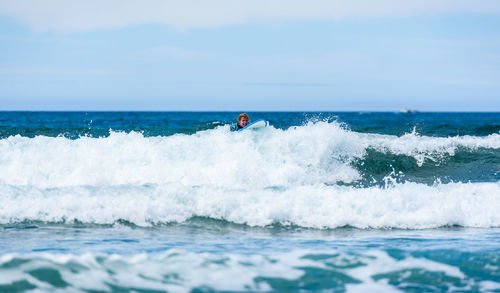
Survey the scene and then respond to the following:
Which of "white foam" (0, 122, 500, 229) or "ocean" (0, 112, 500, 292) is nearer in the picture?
"ocean" (0, 112, 500, 292)

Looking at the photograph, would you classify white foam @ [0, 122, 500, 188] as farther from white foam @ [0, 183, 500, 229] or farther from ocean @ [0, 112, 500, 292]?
white foam @ [0, 183, 500, 229]

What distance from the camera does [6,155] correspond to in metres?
10.9

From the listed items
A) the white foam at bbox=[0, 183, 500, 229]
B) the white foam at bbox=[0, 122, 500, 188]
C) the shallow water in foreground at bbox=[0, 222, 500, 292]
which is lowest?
the shallow water in foreground at bbox=[0, 222, 500, 292]

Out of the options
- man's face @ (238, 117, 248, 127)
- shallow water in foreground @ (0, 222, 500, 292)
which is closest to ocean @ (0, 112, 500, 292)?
shallow water in foreground @ (0, 222, 500, 292)

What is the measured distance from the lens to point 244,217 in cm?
729

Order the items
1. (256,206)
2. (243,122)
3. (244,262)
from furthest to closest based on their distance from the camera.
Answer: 1. (243,122)
2. (256,206)
3. (244,262)

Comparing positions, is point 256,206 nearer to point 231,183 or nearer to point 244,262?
point 244,262

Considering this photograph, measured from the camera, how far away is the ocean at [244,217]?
4781 millimetres

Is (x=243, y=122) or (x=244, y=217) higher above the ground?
(x=243, y=122)

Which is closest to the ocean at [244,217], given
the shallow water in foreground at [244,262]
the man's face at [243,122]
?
the shallow water in foreground at [244,262]

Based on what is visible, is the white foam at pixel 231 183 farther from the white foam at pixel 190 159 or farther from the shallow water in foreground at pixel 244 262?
the shallow water in foreground at pixel 244 262

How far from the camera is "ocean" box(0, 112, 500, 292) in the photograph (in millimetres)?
4781

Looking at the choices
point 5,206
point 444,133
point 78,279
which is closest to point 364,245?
point 78,279

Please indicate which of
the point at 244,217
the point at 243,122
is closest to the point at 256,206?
the point at 244,217
